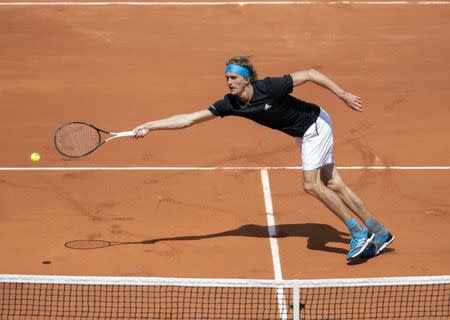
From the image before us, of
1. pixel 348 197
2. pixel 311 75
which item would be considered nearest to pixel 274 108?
pixel 311 75

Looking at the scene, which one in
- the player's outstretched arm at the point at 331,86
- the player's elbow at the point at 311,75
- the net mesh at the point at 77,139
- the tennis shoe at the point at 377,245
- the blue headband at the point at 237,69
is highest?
the blue headband at the point at 237,69

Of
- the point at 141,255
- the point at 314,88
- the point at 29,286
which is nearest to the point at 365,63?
the point at 314,88

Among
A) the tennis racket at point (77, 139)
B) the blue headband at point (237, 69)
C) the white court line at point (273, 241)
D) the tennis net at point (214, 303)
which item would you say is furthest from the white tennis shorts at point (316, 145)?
the tennis racket at point (77, 139)

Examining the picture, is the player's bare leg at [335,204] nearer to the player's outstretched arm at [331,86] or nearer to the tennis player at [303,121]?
the tennis player at [303,121]

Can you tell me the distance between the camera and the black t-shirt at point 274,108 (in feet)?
33.5

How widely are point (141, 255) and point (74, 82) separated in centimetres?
704

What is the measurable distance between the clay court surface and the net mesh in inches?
47.2

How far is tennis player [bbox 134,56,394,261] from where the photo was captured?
10141 millimetres

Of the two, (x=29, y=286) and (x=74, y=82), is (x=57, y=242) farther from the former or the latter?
(x=74, y=82)

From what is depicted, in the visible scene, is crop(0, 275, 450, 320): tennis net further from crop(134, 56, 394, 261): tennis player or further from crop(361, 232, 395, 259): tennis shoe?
crop(134, 56, 394, 261): tennis player

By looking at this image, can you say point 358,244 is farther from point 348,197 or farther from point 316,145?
point 316,145

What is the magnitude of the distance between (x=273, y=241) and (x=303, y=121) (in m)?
1.69

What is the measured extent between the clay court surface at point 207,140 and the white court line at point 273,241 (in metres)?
0.07

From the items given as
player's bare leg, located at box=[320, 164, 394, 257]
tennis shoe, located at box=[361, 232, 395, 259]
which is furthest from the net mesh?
tennis shoe, located at box=[361, 232, 395, 259]
